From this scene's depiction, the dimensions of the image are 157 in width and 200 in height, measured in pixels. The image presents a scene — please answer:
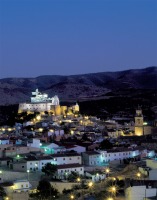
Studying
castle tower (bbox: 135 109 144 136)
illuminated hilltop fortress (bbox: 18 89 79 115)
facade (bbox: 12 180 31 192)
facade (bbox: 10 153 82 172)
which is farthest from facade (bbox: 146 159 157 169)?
illuminated hilltop fortress (bbox: 18 89 79 115)

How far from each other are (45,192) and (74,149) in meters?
7.40

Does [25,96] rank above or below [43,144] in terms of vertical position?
above

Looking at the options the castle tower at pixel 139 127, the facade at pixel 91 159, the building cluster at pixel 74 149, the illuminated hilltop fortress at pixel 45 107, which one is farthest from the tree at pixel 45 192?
the illuminated hilltop fortress at pixel 45 107

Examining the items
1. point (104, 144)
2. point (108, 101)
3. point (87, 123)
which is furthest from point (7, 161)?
point (108, 101)

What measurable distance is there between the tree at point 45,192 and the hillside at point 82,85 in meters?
71.3

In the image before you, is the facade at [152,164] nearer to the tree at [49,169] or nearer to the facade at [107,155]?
the tree at [49,169]

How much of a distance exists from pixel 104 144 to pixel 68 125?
8.61 m

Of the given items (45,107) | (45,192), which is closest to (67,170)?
(45,192)

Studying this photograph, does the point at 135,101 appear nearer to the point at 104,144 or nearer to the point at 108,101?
the point at 108,101

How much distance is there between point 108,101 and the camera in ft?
210

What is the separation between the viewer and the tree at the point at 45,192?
1670cm

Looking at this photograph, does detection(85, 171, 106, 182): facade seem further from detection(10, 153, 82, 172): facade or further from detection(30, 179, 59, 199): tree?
detection(30, 179, 59, 199): tree

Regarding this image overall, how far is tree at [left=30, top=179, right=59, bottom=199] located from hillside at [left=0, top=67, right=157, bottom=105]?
7127 cm

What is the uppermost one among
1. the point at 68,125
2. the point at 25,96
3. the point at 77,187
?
the point at 25,96
